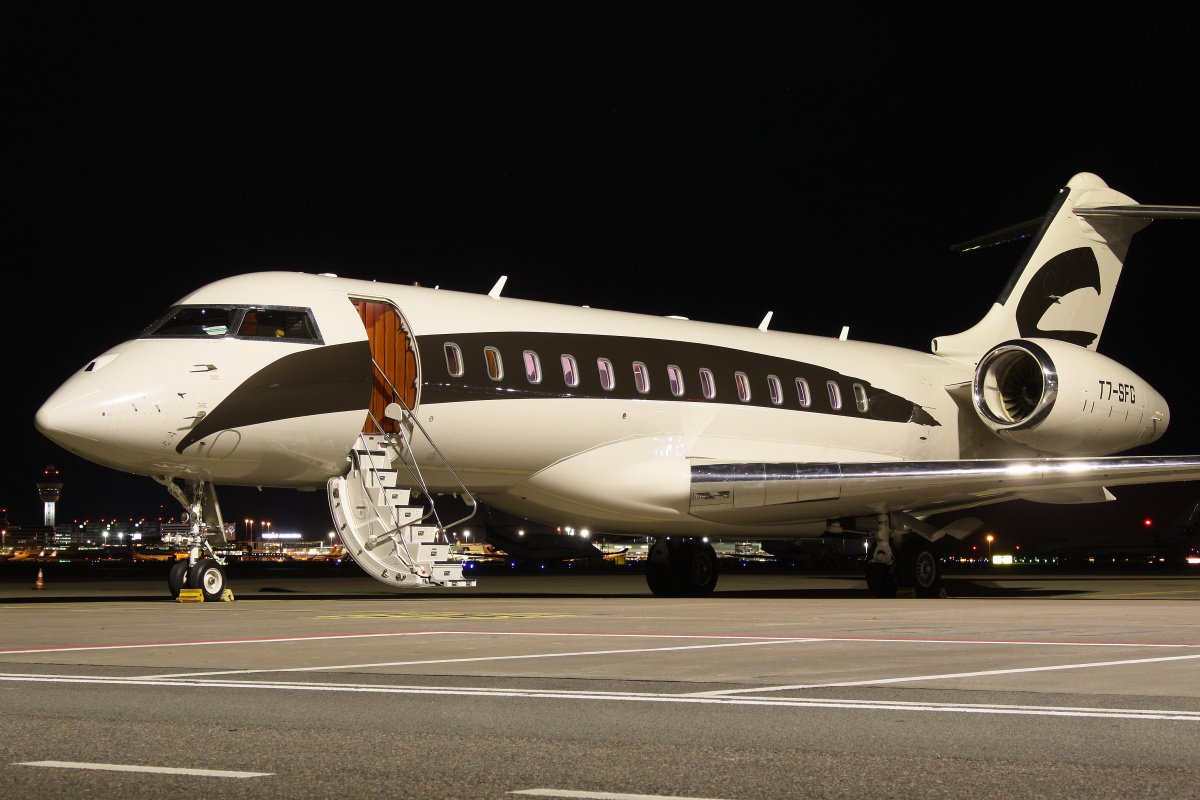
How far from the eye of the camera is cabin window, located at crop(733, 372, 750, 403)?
19156 millimetres

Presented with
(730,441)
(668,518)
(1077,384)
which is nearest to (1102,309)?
(1077,384)

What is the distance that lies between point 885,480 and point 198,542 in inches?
369

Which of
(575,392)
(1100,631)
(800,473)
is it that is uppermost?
(575,392)

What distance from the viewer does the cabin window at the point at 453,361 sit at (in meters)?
16.0

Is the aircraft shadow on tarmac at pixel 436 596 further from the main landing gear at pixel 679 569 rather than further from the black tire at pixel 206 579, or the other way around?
the black tire at pixel 206 579

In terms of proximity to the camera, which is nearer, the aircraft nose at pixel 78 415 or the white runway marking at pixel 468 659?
the white runway marking at pixel 468 659

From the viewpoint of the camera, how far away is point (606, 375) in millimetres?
17578

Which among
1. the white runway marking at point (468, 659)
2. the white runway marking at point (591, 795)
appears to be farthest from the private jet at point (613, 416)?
the white runway marking at point (591, 795)

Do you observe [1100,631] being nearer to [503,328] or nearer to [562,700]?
[562,700]

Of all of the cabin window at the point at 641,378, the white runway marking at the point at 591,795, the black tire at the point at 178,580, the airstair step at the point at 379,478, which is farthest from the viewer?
the cabin window at the point at 641,378

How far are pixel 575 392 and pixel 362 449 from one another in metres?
3.15

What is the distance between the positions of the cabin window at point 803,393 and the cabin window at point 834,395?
473 millimetres

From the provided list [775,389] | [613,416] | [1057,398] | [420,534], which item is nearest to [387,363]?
[420,534]

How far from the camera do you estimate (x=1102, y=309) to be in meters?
A: 24.2
